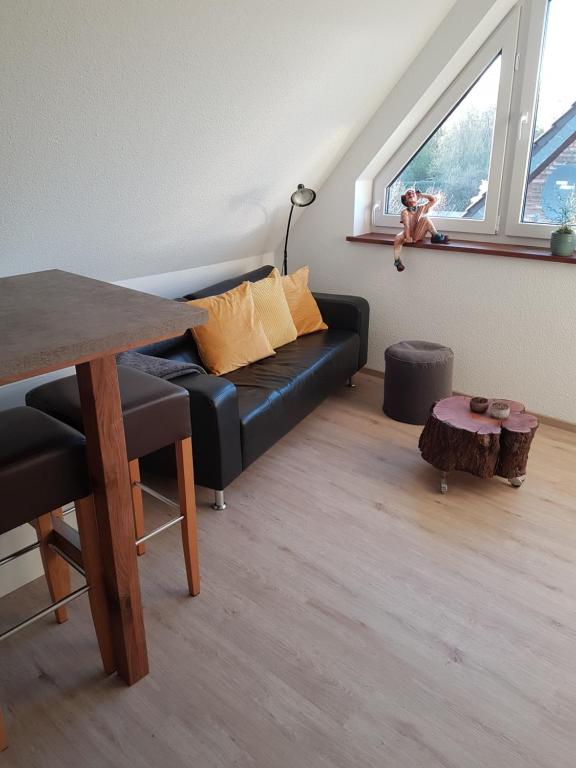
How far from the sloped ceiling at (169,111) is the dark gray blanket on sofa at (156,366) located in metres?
0.55

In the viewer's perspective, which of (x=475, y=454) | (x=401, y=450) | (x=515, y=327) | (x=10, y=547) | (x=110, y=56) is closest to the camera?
(x=110, y=56)

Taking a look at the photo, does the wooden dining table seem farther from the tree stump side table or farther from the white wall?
the white wall

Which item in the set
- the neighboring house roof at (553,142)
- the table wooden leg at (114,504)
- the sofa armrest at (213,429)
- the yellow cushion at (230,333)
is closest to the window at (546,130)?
the neighboring house roof at (553,142)

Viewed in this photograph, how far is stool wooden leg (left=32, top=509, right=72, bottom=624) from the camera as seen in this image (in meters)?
1.70

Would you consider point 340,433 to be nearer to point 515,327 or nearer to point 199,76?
point 515,327

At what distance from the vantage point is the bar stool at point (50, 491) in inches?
51.1

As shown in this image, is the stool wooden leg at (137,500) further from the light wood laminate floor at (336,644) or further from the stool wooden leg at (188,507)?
the stool wooden leg at (188,507)

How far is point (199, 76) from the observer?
2066 millimetres

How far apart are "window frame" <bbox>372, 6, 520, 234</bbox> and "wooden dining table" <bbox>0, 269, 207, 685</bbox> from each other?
8.26ft

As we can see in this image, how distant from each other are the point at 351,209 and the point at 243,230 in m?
0.73

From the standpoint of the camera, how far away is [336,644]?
179 cm

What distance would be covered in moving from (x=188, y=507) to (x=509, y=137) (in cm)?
267

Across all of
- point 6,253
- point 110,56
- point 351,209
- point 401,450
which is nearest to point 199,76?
point 110,56

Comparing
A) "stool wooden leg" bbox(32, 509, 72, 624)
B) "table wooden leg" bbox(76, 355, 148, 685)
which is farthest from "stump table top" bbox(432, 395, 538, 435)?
"stool wooden leg" bbox(32, 509, 72, 624)
